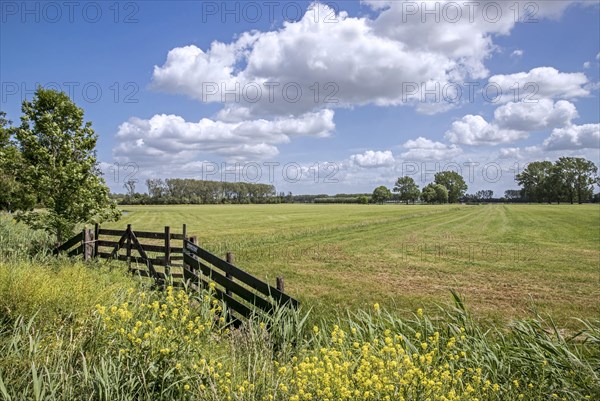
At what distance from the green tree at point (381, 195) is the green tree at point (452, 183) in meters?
24.7

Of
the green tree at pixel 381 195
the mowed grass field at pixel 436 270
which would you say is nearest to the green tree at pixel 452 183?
the green tree at pixel 381 195

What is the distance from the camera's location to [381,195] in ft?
569

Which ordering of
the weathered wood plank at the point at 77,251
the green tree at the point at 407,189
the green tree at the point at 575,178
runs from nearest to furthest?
1. the weathered wood plank at the point at 77,251
2. the green tree at the point at 575,178
3. the green tree at the point at 407,189

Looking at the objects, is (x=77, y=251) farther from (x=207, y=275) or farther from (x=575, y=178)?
(x=575, y=178)

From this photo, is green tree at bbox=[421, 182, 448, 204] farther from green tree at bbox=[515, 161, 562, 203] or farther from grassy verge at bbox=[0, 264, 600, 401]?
grassy verge at bbox=[0, 264, 600, 401]

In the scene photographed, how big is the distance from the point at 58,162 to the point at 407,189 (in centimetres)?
17015

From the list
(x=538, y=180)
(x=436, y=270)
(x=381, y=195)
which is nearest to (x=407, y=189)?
(x=381, y=195)

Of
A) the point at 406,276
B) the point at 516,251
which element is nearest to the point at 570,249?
the point at 516,251

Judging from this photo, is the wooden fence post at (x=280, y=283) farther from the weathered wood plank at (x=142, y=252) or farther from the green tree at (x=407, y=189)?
the green tree at (x=407, y=189)

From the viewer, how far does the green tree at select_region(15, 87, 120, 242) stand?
1326cm

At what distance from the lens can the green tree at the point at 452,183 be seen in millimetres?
173375

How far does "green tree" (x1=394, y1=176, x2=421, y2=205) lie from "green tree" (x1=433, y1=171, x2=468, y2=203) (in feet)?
47.6

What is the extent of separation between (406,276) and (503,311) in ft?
16.5

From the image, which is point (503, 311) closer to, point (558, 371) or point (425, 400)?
point (558, 371)
